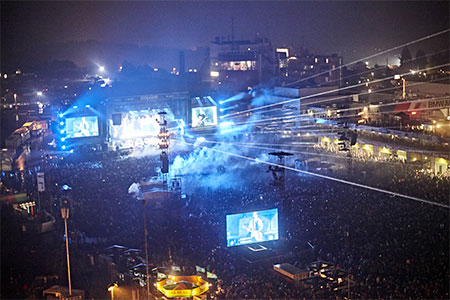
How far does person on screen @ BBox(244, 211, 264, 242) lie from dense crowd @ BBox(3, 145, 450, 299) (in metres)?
0.68

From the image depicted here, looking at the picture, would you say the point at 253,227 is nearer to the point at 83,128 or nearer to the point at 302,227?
the point at 302,227

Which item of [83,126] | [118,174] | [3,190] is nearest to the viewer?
[3,190]

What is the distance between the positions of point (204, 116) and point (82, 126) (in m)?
6.09

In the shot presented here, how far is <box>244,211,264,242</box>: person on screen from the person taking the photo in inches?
498

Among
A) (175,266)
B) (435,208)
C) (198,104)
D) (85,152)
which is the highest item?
(198,104)

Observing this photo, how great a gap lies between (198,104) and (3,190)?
10.0m

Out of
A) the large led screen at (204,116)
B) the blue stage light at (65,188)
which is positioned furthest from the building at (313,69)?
the blue stage light at (65,188)

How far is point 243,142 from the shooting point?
24641mm

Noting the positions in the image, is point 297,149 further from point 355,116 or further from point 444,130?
point 444,130

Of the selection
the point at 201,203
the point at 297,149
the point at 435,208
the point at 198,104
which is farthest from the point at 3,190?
the point at 435,208

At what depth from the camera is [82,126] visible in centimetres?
2139

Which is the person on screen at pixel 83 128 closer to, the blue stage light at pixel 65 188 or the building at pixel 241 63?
the blue stage light at pixel 65 188

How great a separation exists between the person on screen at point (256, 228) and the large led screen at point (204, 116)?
11.9 meters

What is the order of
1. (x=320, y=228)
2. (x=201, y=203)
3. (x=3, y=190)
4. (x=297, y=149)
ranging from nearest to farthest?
(x=320, y=228), (x=201, y=203), (x=3, y=190), (x=297, y=149)
